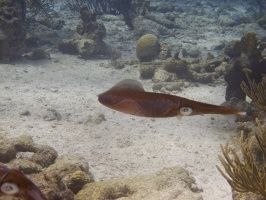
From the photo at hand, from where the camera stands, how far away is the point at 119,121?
21.8 feet

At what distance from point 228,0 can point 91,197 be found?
32222 mm

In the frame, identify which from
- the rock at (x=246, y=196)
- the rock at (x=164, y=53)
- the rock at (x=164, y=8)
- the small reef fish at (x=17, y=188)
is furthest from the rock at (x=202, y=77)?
the rock at (x=164, y=8)

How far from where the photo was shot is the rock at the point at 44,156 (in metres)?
4.23

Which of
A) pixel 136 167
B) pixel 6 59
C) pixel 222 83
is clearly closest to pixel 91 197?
pixel 136 167

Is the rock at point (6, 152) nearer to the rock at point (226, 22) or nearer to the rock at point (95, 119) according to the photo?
the rock at point (95, 119)

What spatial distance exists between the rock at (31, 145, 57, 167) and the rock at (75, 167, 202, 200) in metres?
1.11

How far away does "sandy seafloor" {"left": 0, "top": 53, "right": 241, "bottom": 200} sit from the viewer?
→ 487cm

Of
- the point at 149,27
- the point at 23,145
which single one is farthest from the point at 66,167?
the point at 149,27

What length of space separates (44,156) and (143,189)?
1804mm

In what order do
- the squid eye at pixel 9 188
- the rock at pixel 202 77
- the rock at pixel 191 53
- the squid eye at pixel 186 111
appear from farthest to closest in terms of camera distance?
1. the rock at pixel 191 53
2. the rock at pixel 202 77
3. the squid eye at pixel 186 111
4. the squid eye at pixel 9 188

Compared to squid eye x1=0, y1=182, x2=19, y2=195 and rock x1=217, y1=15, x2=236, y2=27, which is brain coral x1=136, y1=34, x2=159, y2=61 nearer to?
rock x1=217, y1=15, x2=236, y2=27

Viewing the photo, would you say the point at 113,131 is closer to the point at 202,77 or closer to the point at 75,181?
the point at 75,181

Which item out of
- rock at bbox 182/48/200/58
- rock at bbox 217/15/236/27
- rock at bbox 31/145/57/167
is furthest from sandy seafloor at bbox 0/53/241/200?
rock at bbox 217/15/236/27

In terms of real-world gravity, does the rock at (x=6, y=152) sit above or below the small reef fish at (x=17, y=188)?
below
